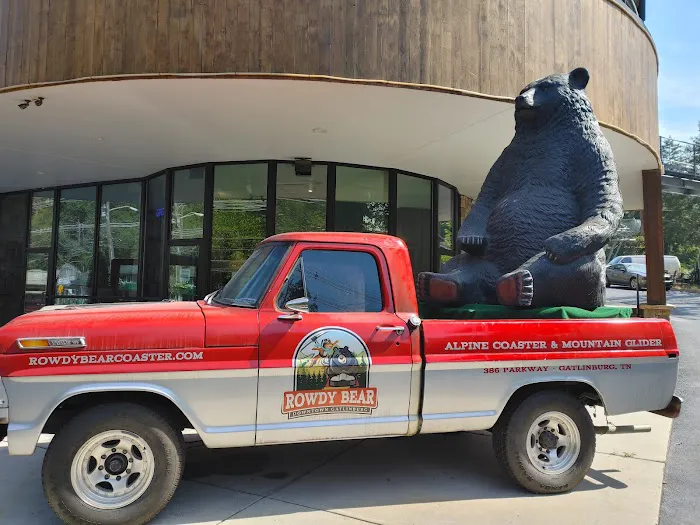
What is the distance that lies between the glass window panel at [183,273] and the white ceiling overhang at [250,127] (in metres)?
1.66

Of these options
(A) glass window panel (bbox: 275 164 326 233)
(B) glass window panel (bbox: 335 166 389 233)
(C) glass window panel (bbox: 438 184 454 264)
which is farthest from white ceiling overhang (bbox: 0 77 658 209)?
(C) glass window panel (bbox: 438 184 454 264)

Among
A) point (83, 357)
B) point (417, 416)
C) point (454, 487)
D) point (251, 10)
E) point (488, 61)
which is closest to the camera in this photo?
point (83, 357)

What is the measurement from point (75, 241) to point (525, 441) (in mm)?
11400

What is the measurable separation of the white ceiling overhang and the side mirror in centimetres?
335

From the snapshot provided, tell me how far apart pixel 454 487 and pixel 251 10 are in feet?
17.3

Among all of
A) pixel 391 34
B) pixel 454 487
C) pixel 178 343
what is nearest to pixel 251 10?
pixel 391 34

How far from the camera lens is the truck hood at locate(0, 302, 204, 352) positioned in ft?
10.6

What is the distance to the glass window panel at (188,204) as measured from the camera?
395 inches

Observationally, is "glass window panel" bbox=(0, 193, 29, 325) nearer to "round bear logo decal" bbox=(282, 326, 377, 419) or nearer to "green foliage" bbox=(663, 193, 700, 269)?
"round bear logo decal" bbox=(282, 326, 377, 419)

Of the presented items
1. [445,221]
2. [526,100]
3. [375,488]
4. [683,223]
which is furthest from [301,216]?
[683,223]

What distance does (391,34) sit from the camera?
6223mm

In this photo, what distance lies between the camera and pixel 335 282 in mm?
3766

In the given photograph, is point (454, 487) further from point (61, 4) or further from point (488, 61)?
point (61, 4)

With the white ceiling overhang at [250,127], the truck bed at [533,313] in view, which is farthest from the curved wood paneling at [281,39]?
the truck bed at [533,313]
